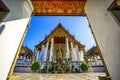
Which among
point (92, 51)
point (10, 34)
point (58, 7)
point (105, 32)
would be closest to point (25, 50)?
point (92, 51)

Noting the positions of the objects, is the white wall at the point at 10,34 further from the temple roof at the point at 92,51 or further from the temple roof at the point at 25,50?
the temple roof at the point at 92,51

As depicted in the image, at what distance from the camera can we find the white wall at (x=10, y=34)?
2127 mm

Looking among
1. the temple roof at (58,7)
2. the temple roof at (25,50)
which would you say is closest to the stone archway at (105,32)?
the temple roof at (58,7)

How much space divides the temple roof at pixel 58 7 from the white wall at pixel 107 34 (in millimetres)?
830

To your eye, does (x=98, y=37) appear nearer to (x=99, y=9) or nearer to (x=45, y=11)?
(x=99, y=9)

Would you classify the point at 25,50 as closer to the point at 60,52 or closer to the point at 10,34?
the point at 60,52

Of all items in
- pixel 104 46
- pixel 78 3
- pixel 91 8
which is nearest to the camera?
pixel 104 46

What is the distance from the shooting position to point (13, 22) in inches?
98.3

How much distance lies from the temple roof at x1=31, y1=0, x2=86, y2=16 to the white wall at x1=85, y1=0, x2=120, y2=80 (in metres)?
0.83

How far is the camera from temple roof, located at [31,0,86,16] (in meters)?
3.56

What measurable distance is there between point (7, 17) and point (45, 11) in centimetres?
208

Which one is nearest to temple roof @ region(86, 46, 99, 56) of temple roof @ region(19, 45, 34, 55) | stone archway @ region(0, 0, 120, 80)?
temple roof @ region(19, 45, 34, 55)

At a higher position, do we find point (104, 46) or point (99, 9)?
point (99, 9)

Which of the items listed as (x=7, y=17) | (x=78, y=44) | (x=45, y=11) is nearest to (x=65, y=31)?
(x=78, y=44)
